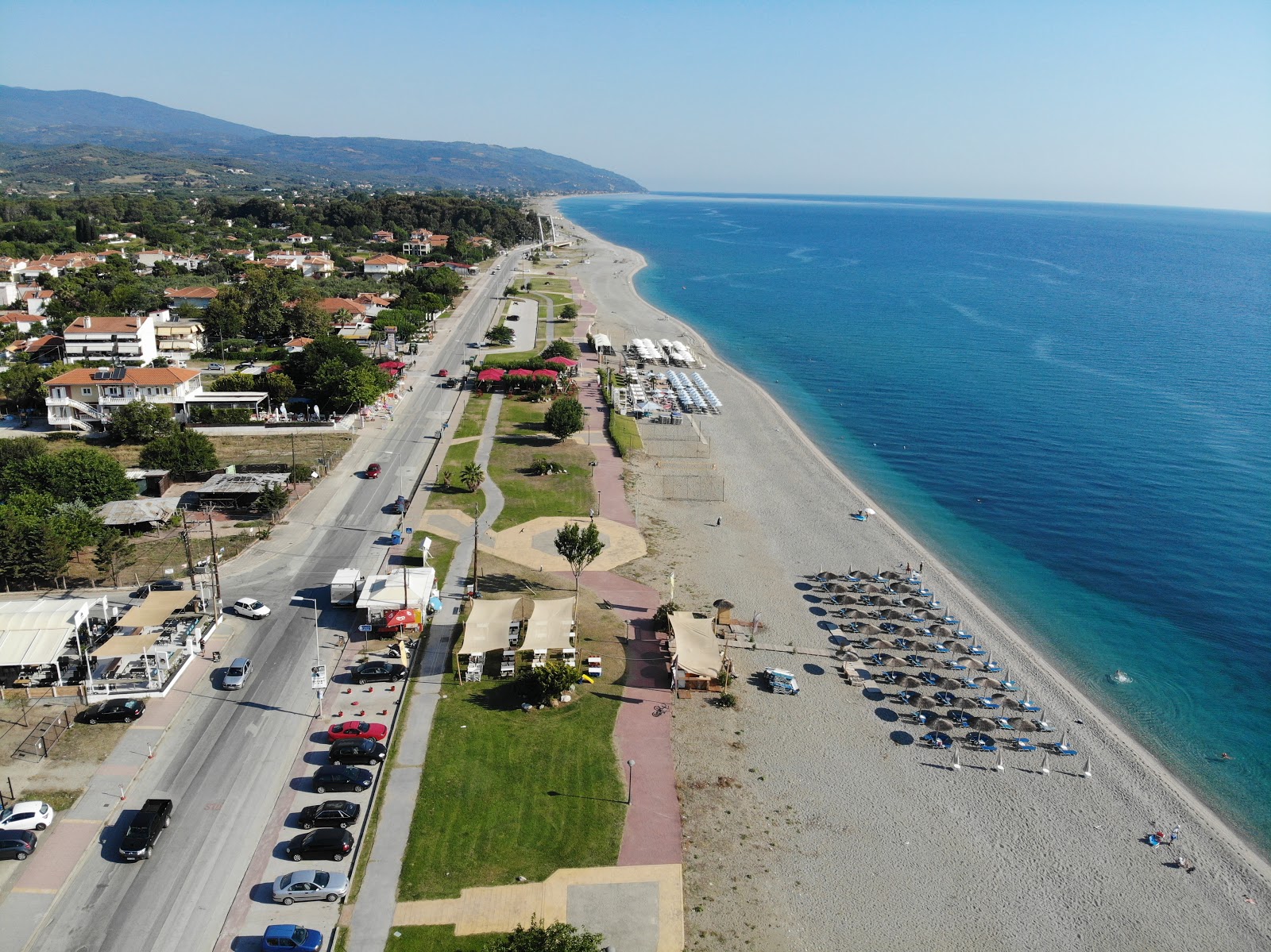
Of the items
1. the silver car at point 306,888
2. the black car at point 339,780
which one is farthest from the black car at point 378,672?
the silver car at point 306,888

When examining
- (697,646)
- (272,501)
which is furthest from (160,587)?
(697,646)

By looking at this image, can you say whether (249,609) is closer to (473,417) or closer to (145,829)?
(145,829)

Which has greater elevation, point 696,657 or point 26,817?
point 696,657

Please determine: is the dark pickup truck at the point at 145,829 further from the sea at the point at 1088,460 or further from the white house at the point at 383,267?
the white house at the point at 383,267

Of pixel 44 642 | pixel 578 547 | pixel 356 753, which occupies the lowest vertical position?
pixel 356 753

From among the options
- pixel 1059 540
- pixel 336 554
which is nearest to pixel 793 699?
pixel 336 554

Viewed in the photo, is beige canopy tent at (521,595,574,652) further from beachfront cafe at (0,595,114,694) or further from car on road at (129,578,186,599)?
beachfront cafe at (0,595,114,694)
